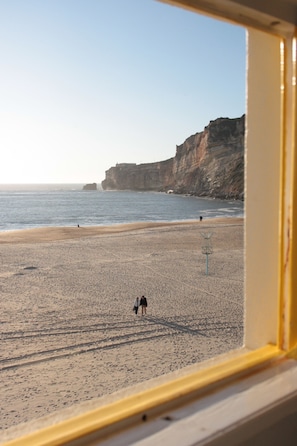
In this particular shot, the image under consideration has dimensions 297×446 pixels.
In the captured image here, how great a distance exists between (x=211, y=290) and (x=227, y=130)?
251ft

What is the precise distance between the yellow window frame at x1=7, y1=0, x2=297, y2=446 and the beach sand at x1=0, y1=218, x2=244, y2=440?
0.93 meters

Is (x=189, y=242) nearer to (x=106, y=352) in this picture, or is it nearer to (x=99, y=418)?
(x=106, y=352)

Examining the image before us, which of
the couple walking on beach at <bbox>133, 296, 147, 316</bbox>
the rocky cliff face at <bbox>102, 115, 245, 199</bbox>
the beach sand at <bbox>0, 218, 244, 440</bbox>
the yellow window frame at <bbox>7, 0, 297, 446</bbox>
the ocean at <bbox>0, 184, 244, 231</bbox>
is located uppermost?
the rocky cliff face at <bbox>102, 115, 245, 199</bbox>

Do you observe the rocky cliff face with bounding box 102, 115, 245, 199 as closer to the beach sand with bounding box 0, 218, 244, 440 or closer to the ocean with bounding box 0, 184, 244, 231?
the ocean with bounding box 0, 184, 244, 231

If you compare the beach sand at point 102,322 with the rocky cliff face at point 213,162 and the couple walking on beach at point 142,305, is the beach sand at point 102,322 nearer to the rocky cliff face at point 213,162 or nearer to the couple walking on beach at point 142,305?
the couple walking on beach at point 142,305

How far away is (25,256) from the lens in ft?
65.4

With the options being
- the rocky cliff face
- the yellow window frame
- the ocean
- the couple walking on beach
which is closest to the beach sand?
the couple walking on beach

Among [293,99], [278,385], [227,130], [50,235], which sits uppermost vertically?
[227,130]

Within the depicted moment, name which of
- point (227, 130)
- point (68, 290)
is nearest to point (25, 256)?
point (68, 290)

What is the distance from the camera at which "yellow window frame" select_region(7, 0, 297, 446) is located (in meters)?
1.37

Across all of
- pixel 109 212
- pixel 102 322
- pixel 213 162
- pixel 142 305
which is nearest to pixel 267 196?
pixel 102 322

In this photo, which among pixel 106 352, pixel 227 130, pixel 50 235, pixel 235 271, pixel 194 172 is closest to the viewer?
pixel 106 352

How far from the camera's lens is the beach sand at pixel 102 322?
6.51 meters

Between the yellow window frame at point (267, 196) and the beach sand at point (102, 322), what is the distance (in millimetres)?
929
